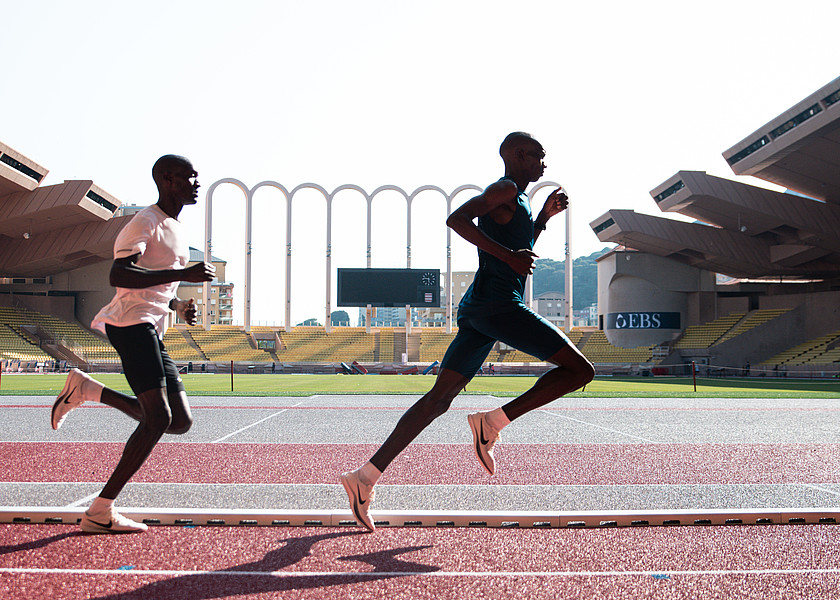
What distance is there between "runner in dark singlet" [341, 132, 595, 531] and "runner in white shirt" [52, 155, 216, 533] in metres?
1.09

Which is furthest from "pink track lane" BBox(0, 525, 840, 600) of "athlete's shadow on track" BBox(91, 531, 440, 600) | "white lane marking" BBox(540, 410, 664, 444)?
"white lane marking" BBox(540, 410, 664, 444)

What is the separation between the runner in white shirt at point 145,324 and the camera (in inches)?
136

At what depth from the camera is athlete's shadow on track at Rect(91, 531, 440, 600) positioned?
8.59ft

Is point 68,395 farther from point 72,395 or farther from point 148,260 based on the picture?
point 148,260

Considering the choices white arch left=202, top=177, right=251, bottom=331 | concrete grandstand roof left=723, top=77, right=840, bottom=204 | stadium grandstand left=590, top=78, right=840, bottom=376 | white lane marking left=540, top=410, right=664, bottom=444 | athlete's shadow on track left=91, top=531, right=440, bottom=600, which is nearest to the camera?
athlete's shadow on track left=91, top=531, right=440, bottom=600

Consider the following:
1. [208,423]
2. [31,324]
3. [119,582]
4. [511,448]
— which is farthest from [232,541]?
[31,324]

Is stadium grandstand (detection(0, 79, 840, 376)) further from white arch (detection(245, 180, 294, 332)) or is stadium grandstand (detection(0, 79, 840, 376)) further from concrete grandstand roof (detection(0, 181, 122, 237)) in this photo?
white arch (detection(245, 180, 294, 332))

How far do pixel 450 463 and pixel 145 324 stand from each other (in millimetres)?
3403

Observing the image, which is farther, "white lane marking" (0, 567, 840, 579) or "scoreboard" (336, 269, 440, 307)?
"scoreboard" (336, 269, 440, 307)

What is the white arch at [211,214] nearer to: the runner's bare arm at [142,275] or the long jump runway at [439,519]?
the long jump runway at [439,519]

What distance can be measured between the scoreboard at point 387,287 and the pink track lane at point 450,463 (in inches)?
1422

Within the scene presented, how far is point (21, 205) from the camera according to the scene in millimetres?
36531

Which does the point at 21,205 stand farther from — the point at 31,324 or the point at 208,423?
the point at 208,423

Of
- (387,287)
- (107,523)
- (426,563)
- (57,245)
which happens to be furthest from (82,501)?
(57,245)
